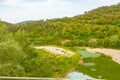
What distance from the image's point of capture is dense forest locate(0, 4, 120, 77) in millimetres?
34844

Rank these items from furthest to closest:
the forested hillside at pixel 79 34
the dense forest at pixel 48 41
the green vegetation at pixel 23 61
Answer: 1. the forested hillside at pixel 79 34
2. the dense forest at pixel 48 41
3. the green vegetation at pixel 23 61

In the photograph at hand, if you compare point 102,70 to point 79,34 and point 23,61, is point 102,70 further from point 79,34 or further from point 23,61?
point 79,34

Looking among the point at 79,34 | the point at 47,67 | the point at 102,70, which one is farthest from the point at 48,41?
the point at 47,67

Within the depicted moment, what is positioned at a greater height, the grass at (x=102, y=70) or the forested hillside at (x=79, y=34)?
the forested hillside at (x=79, y=34)

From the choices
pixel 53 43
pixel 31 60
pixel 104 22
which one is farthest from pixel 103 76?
pixel 104 22

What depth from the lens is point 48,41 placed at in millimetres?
123688

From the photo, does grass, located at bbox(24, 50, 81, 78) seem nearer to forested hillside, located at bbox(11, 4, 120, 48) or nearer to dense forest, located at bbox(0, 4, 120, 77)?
dense forest, located at bbox(0, 4, 120, 77)

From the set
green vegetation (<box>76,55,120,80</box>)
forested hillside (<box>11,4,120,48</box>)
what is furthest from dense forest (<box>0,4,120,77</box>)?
green vegetation (<box>76,55,120,80</box>)

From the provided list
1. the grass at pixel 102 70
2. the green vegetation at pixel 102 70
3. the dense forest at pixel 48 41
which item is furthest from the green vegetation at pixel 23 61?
the green vegetation at pixel 102 70

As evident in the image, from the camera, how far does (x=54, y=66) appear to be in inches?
2281

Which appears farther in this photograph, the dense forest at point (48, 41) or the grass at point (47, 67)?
the grass at point (47, 67)

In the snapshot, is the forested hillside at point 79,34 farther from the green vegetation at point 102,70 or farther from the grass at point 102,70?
the green vegetation at point 102,70

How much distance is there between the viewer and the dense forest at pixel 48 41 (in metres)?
34.8

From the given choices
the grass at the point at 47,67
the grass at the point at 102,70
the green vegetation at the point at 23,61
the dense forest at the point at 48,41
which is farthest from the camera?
the grass at the point at 102,70
